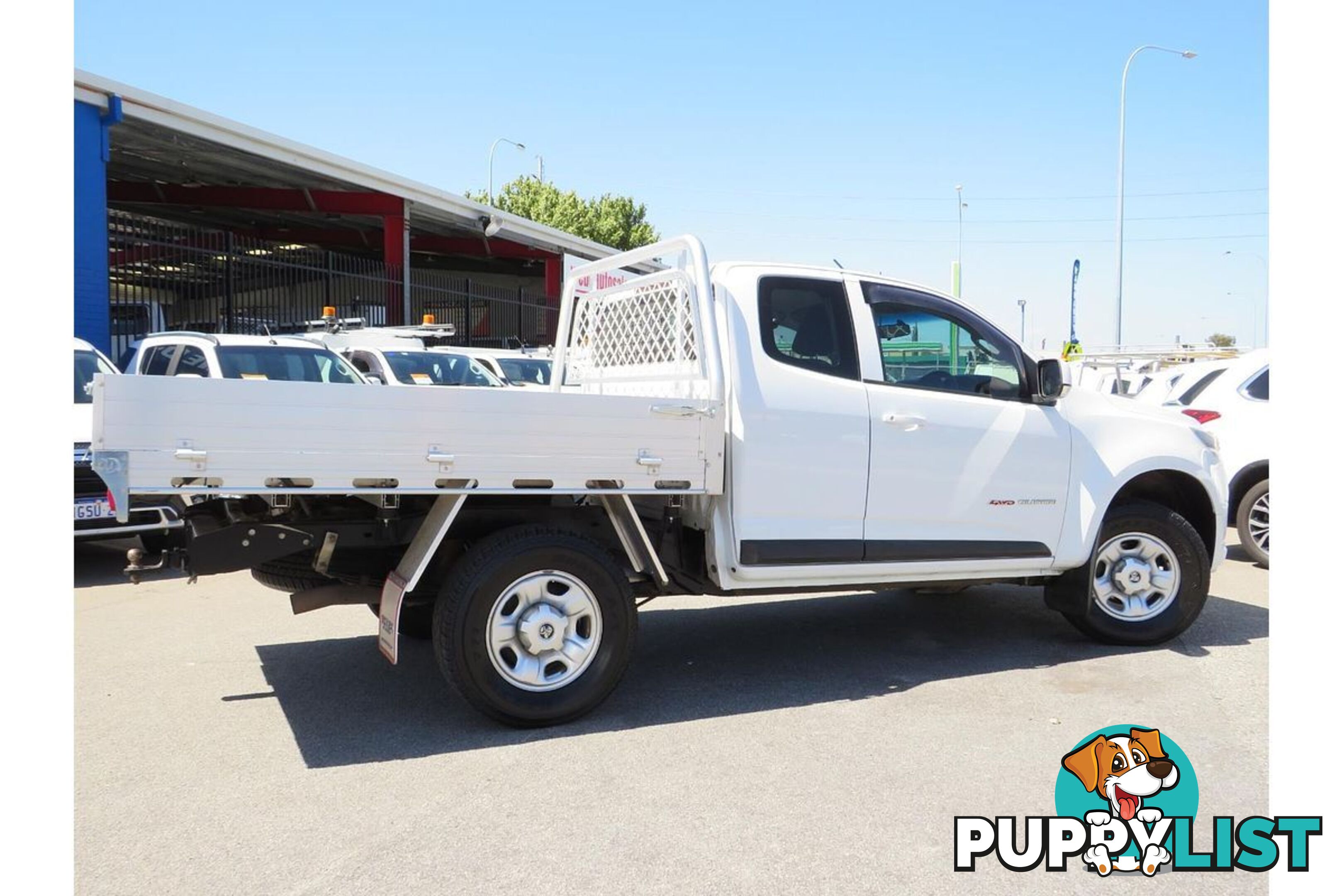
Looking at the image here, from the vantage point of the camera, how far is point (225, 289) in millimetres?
15789

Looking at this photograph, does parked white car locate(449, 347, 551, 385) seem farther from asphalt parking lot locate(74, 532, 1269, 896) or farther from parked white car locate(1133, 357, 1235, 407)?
asphalt parking lot locate(74, 532, 1269, 896)

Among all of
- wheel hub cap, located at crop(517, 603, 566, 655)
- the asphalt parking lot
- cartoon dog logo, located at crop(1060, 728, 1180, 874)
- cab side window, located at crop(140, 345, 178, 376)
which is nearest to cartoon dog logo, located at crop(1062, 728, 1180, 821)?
cartoon dog logo, located at crop(1060, 728, 1180, 874)

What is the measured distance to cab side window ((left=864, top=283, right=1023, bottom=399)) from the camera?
219 inches

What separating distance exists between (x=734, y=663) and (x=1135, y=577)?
7.80 ft

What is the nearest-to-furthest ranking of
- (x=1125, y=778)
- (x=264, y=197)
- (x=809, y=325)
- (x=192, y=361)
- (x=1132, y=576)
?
(x=1125, y=778)
(x=809, y=325)
(x=1132, y=576)
(x=192, y=361)
(x=264, y=197)

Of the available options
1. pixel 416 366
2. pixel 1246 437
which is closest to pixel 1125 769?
pixel 1246 437

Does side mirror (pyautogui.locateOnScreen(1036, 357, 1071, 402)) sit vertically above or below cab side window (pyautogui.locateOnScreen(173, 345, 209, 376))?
below

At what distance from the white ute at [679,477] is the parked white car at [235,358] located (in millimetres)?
4976

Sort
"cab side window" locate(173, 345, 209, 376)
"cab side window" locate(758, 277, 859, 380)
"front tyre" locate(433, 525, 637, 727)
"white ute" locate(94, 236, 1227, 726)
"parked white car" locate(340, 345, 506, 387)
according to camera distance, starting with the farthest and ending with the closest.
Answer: "parked white car" locate(340, 345, 506, 387), "cab side window" locate(173, 345, 209, 376), "cab side window" locate(758, 277, 859, 380), "front tyre" locate(433, 525, 637, 727), "white ute" locate(94, 236, 1227, 726)

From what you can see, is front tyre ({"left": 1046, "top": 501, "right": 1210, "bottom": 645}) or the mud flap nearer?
the mud flap

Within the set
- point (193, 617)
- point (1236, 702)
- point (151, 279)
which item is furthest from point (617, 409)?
point (151, 279)

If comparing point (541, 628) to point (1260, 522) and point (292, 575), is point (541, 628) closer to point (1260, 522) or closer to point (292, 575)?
point (292, 575)

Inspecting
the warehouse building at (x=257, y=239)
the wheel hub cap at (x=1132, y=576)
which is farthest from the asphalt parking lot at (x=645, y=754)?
the warehouse building at (x=257, y=239)

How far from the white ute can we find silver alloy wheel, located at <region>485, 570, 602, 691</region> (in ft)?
0.04
